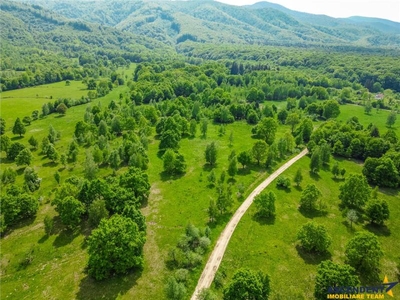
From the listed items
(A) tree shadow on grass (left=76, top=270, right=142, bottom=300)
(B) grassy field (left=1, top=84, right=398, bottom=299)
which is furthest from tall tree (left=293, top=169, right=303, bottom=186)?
(A) tree shadow on grass (left=76, top=270, right=142, bottom=300)

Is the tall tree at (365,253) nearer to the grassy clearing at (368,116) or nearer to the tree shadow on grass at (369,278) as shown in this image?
the tree shadow on grass at (369,278)

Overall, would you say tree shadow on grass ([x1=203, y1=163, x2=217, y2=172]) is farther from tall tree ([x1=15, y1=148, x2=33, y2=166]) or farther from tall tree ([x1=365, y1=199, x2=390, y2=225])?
tall tree ([x1=15, y1=148, x2=33, y2=166])

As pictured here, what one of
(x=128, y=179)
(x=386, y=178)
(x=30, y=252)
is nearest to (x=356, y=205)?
(x=386, y=178)

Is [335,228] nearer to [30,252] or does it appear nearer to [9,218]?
[30,252]

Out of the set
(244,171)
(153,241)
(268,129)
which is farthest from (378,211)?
(268,129)

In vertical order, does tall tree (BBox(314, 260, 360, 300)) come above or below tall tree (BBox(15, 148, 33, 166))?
above

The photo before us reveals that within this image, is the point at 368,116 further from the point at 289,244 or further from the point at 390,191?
the point at 289,244
